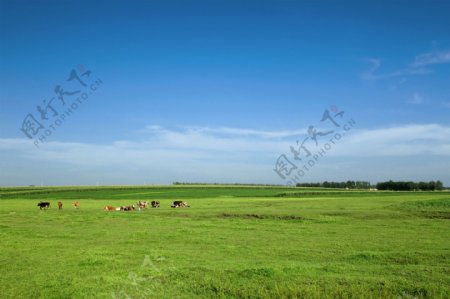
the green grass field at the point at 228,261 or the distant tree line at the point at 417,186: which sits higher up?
the distant tree line at the point at 417,186

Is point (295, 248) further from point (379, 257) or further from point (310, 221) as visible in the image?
point (310, 221)

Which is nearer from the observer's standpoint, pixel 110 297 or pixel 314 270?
pixel 110 297

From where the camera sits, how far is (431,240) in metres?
21.8

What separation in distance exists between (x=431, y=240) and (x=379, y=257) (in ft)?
22.2

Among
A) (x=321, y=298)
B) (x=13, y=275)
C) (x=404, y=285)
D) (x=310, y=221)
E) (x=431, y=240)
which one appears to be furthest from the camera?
(x=310, y=221)

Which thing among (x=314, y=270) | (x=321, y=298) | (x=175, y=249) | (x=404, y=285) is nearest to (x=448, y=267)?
(x=404, y=285)

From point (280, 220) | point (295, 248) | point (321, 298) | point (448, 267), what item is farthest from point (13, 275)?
point (280, 220)

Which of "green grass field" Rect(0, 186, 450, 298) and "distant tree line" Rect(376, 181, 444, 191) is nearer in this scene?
"green grass field" Rect(0, 186, 450, 298)

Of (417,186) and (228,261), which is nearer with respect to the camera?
(228,261)

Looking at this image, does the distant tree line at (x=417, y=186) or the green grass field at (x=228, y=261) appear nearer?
the green grass field at (x=228, y=261)

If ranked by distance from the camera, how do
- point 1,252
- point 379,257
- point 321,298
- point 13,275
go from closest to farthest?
point 321,298
point 13,275
point 379,257
point 1,252

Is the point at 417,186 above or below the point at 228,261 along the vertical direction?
above

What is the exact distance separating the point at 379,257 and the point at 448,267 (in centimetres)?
256

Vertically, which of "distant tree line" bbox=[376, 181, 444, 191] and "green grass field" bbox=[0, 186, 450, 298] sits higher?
"distant tree line" bbox=[376, 181, 444, 191]
